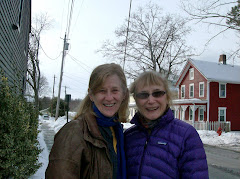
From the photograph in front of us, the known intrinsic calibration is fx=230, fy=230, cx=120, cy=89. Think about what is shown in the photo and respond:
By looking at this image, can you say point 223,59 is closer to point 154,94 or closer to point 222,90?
point 222,90

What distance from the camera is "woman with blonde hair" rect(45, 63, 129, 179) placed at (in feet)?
5.12

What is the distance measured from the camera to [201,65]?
27.6m

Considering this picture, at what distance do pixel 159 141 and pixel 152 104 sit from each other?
388 millimetres

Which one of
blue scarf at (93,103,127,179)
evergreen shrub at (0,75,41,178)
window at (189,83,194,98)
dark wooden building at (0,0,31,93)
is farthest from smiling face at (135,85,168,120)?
window at (189,83,194,98)

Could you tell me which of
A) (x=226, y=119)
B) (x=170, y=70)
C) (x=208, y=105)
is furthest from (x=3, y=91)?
(x=170, y=70)

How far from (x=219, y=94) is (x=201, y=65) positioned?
14.2ft

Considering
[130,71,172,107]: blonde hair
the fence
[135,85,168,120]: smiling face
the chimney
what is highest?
the chimney

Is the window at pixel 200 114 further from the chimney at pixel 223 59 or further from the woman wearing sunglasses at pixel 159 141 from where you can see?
the woman wearing sunglasses at pixel 159 141

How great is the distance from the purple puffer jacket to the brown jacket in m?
0.35

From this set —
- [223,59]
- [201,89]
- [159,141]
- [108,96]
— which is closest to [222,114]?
[201,89]

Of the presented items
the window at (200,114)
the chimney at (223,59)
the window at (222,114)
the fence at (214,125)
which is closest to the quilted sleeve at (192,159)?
the fence at (214,125)

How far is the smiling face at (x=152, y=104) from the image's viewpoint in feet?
7.25

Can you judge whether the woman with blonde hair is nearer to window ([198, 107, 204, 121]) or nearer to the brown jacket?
the brown jacket

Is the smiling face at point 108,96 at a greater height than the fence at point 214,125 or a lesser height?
greater
